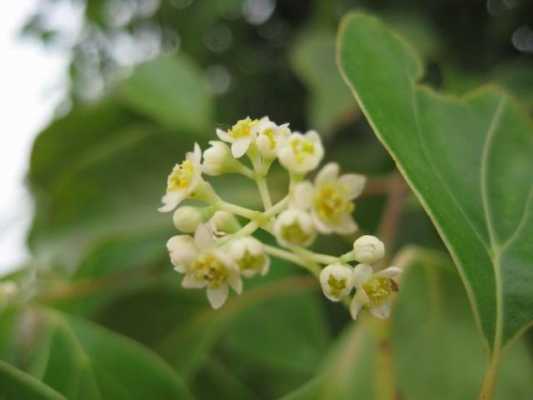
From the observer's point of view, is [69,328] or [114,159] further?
[114,159]

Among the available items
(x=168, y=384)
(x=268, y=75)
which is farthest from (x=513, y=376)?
(x=268, y=75)

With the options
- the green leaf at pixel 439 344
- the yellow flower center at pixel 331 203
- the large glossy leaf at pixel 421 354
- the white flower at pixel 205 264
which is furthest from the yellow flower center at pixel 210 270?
the green leaf at pixel 439 344

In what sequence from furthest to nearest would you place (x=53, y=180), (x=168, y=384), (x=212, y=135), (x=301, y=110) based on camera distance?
1. (x=301, y=110)
2. (x=53, y=180)
3. (x=212, y=135)
4. (x=168, y=384)

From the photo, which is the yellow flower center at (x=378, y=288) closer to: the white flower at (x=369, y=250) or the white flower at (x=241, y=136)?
the white flower at (x=369, y=250)

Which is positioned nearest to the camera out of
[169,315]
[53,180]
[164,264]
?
[169,315]

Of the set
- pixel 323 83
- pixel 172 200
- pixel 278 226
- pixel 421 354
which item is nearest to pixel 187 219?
pixel 172 200

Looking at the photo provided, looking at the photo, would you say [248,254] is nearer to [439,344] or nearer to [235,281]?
[235,281]

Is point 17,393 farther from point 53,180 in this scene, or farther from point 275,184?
point 53,180

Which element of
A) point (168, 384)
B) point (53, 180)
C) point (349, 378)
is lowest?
point (349, 378)
